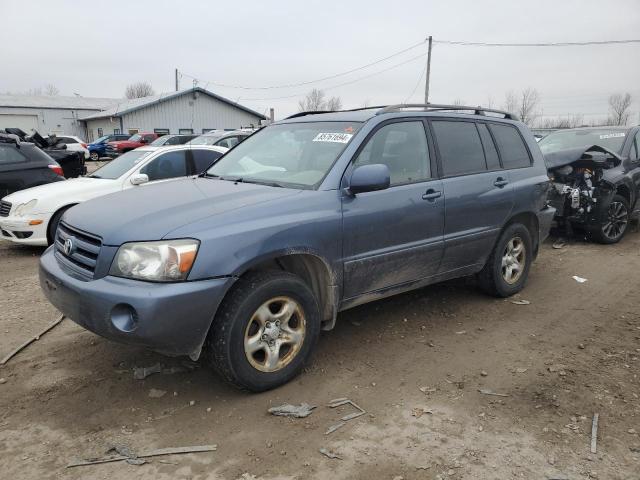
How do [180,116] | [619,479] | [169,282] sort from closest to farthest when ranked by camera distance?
[619,479] < [169,282] < [180,116]

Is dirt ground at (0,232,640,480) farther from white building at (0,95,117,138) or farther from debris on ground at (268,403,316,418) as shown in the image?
white building at (0,95,117,138)

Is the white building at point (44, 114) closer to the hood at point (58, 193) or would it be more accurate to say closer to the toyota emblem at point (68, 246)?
the hood at point (58, 193)

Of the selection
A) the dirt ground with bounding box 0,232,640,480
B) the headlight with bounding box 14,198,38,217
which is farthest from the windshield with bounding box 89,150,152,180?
the dirt ground with bounding box 0,232,640,480

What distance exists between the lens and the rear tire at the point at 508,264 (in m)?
5.00

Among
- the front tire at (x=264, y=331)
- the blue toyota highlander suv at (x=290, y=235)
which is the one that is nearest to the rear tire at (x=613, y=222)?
the blue toyota highlander suv at (x=290, y=235)

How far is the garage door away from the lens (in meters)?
44.8

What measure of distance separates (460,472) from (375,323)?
205 cm

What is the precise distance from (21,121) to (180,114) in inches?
659

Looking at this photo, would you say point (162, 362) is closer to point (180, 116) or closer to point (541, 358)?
point (541, 358)

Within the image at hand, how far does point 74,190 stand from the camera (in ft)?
23.5

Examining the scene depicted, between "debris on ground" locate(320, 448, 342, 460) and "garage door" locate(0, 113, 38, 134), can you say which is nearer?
"debris on ground" locate(320, 448, 342, 460)

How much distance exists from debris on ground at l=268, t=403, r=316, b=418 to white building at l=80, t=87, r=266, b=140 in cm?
3736

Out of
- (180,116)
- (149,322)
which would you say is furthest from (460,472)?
(180,116)

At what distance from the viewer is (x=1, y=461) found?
271 centimetres
